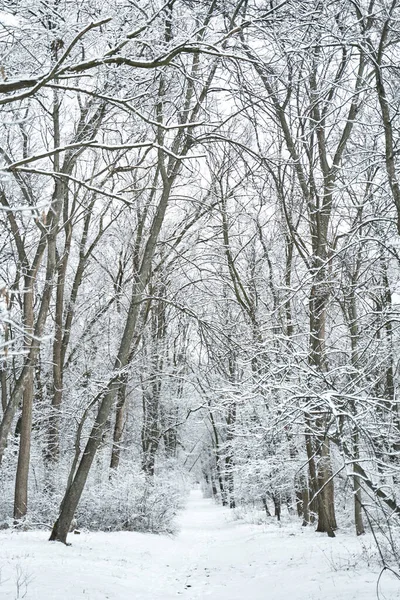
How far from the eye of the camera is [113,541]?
9.82 meters

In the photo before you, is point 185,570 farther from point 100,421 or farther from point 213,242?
point 213,242

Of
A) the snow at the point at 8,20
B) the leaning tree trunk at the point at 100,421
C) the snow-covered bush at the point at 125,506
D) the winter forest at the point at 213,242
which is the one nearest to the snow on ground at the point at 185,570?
the leaning tree trunk at the point at 100,421

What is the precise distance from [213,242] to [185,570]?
21.5 ft

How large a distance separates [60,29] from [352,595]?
591cm

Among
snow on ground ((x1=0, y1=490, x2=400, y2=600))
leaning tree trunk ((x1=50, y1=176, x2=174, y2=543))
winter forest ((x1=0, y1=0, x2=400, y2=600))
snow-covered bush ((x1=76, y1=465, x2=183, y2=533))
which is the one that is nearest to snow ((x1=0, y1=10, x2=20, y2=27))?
winter forest ((x1=0, y1=0, x2=400, y2=600))

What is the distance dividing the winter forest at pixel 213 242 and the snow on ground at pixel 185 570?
2.15 feet

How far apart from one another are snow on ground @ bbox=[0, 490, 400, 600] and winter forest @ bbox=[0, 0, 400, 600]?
655mm

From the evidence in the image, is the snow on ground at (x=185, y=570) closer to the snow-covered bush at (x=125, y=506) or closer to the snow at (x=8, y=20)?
the snow-covered bush at (x=125, y=506)

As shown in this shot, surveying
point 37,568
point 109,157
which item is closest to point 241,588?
point 37,568

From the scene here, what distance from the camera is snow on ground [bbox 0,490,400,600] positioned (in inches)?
209

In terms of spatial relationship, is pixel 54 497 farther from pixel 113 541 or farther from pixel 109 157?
pixel 109 157

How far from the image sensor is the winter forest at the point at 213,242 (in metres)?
3.57

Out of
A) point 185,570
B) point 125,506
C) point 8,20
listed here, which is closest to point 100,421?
point 185,570

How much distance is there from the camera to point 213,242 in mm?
10805
